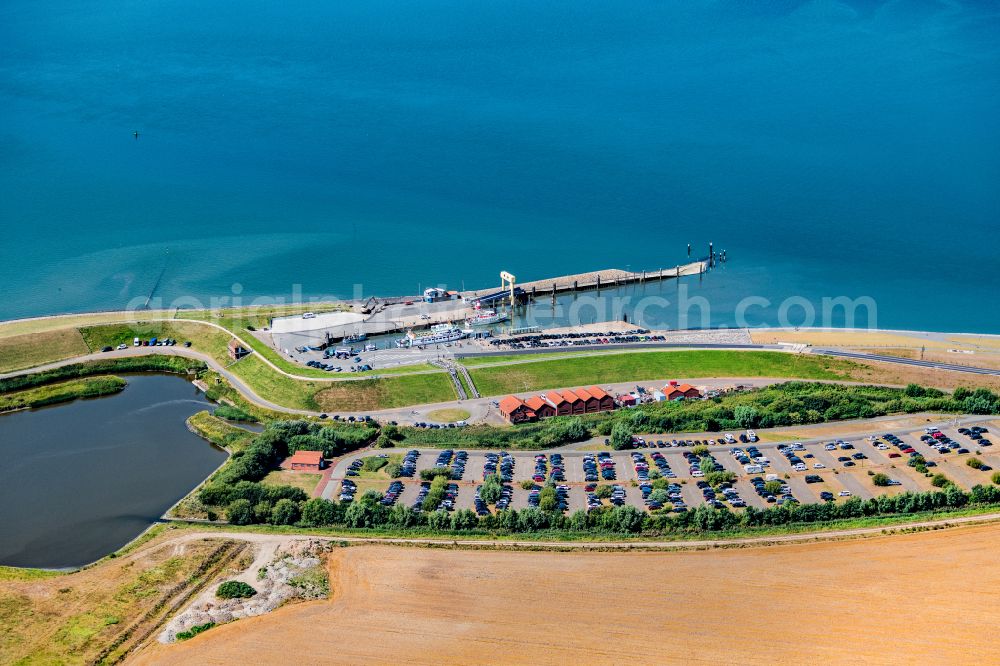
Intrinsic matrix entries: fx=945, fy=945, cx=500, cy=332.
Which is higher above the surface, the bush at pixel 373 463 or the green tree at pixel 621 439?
the green tree at pixel 621 439

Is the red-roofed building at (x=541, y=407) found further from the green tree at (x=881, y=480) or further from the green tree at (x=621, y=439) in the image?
the green tree at (x=881, y=480)

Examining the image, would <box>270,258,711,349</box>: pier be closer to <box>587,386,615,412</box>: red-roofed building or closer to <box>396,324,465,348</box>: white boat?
<box>396,324,465,348</box>: white boat

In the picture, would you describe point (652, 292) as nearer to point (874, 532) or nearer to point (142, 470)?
point (874, 532)

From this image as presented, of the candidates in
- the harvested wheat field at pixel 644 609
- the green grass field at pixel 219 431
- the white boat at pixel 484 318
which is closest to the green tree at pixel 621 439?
the harvested wheat field at pixel 644 609

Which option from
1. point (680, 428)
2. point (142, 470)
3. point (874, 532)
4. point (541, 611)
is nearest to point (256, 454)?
point (142, 470)

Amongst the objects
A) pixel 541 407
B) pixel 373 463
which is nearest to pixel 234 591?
pixel 373 463

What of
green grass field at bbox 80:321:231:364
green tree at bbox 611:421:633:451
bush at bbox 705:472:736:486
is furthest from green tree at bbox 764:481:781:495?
green grass field at bbox 80:321:231:364
